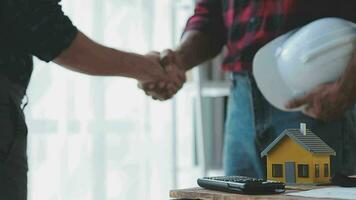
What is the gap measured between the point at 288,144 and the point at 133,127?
1.13 m

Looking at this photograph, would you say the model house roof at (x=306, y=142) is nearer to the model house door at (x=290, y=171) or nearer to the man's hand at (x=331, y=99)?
the model house door at (x=290, y=171)

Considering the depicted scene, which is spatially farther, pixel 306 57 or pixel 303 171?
pixel 306 57

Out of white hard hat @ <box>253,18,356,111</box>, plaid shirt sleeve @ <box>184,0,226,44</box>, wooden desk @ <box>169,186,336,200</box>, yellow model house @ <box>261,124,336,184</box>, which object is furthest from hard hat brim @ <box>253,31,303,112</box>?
wooden desk @ <box>169,186,336,200</box>

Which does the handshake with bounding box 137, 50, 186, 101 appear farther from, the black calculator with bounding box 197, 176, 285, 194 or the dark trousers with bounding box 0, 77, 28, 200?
the black calculator with bounding box 197, 176, 285, 194

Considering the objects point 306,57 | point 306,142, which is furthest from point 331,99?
point 306,142

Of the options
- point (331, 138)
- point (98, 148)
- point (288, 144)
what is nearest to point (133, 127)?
point (98, 148)

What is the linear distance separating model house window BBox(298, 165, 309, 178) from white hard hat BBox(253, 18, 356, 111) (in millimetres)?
351

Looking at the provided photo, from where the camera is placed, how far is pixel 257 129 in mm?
1458

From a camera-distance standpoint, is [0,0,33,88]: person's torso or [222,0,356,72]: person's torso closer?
[0,0,33,88]: person's torso

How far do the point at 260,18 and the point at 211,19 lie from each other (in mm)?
241

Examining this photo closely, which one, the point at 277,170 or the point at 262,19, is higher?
the point at 262,19

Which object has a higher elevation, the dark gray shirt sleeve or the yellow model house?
the dark gray shirt sleeve

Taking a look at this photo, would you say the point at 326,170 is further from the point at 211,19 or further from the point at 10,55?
the point at 211,19

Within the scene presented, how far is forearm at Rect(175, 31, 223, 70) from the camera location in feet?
5.70
